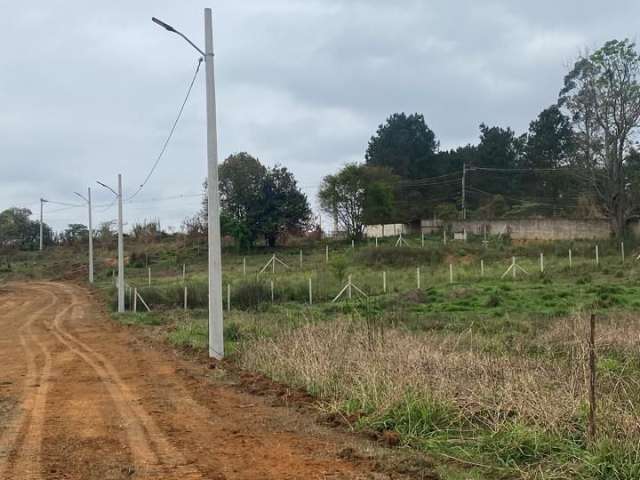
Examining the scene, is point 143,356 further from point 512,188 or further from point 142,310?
point 512,188

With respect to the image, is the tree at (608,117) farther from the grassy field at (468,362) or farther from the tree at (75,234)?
the tree at (75,234)

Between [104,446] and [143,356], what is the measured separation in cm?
850

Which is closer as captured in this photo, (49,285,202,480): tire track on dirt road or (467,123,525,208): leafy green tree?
(49,285,202,480): tire track on dirt road

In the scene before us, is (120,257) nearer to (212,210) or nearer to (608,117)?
(212,210)

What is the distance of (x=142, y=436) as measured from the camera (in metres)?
8.04

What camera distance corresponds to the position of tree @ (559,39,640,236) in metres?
45.1

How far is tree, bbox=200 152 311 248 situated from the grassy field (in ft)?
90.8

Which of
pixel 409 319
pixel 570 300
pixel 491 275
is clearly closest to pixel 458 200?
pixel 491 275

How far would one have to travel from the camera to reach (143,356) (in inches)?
626

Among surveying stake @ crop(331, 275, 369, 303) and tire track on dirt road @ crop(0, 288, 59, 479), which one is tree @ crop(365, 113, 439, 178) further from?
tire track on dirt road @ crop(0, 288, 59, 479)

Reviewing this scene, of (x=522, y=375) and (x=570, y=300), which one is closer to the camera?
(x=522, y=375)

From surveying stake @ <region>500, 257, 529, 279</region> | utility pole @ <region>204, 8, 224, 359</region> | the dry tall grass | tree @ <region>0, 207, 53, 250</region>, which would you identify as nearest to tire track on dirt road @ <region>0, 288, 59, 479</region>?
utility pole @ <region>204, 8, 224, 359</region>

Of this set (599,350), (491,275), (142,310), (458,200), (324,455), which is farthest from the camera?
(458,200)

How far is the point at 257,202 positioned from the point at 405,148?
19978 millimetres
